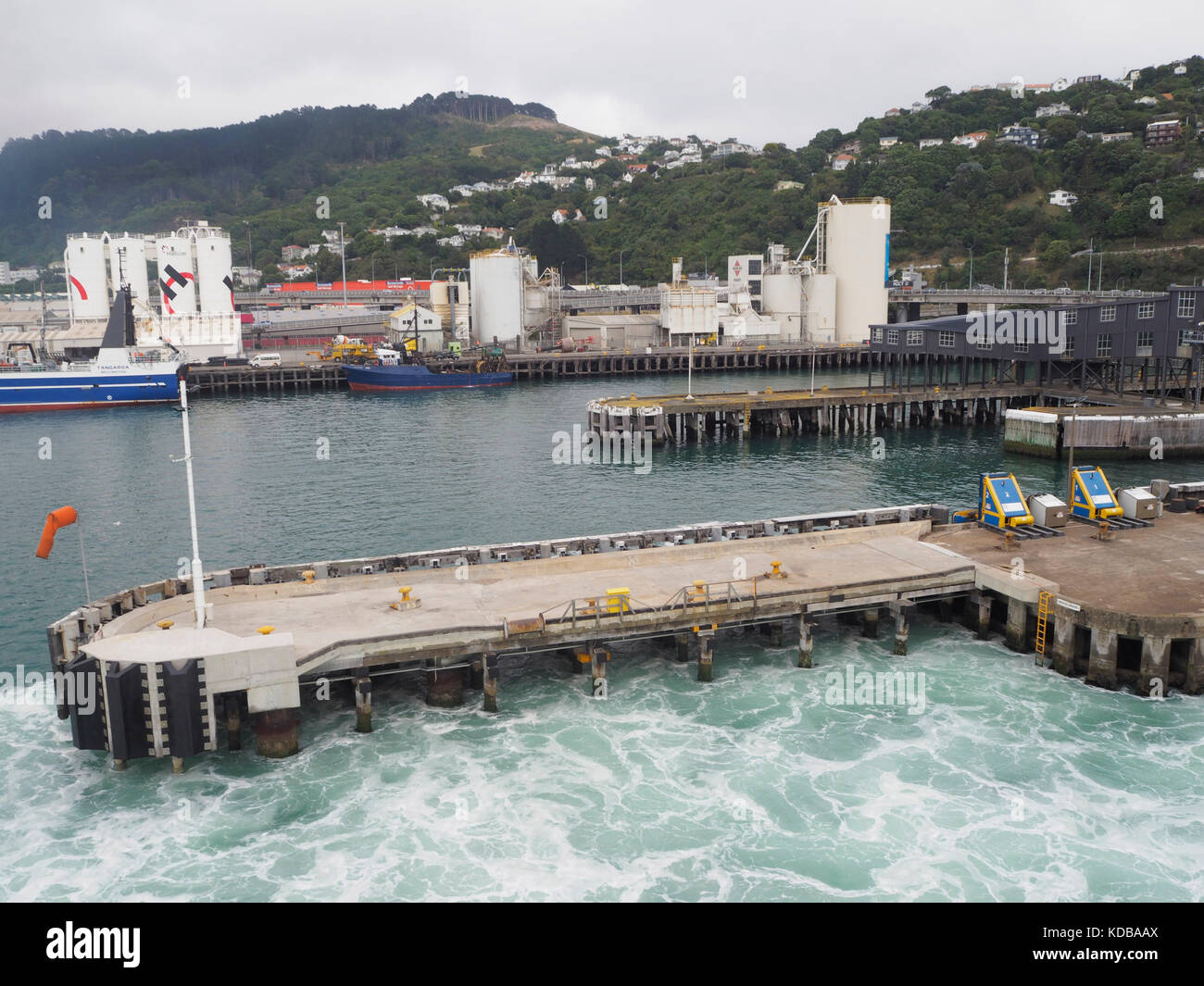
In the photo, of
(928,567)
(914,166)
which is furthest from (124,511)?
(914,166)

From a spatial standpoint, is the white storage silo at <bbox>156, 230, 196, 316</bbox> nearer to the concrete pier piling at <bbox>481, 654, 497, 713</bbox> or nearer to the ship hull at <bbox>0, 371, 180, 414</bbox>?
the ship hull at <bbox>0, 371, 180, 414</bbox>

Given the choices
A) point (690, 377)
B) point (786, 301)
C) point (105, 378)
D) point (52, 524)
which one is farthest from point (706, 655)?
point (786, 301)

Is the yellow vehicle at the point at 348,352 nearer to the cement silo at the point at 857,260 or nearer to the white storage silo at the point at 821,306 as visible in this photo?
the white storage silo at the point at 821,306

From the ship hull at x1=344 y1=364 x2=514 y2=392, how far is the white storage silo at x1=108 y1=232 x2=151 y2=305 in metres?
36.9

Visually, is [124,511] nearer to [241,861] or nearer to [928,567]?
[241,861]

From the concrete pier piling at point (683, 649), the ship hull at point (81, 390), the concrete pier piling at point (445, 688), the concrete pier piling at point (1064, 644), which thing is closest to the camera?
the concrete pier piling at point (445, 688)

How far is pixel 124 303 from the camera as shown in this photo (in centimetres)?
11450

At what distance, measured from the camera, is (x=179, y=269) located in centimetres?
13500

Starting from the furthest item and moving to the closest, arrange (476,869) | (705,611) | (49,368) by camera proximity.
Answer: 1. (49,368)
2. (705,611)
3. (476,869)

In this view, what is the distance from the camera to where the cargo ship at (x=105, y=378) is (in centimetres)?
10550

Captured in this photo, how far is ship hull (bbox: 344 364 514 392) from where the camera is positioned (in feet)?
391

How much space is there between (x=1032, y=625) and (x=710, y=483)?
31969 millimetres

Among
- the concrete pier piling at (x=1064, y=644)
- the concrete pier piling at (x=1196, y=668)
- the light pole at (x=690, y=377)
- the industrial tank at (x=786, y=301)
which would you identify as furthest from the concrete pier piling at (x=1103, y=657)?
the industrial tank at (x=786, y=301)

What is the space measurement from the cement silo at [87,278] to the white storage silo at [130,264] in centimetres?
114
